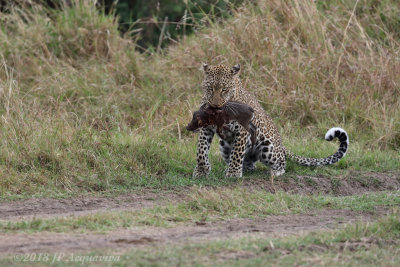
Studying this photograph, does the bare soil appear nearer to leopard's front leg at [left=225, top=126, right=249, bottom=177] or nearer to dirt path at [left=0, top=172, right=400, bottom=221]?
dirt path at [left=0, top=172, right=400, bottom=221]

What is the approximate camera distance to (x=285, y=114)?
1023cm

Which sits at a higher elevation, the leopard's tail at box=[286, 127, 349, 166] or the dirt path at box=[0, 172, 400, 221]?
the leopard's tail at box=[286, 127, 349, 166]

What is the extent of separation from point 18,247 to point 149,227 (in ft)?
3.48

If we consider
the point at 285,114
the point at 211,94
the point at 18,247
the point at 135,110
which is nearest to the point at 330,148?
the point at 285,114

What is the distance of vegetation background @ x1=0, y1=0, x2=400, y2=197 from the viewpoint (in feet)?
26.0

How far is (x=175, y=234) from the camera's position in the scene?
5305mm

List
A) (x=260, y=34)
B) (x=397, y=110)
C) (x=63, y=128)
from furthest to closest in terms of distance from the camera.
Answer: (x=260, y=34)
(x=397, y=110)
(x=63, y=128)

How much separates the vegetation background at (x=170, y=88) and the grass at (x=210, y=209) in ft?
4.06

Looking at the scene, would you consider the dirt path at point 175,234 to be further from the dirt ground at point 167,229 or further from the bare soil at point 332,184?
the bare soil at point 332,184

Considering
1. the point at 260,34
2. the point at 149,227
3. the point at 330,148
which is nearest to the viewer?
the point at 149,227

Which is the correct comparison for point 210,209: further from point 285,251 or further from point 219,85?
point 219,85

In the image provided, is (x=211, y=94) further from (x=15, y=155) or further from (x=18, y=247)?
(x=18, y=247)

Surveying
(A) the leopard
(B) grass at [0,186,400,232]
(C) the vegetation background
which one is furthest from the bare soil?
(B) grass at [0,186,400,232]

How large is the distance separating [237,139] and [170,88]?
3110 millimetres
